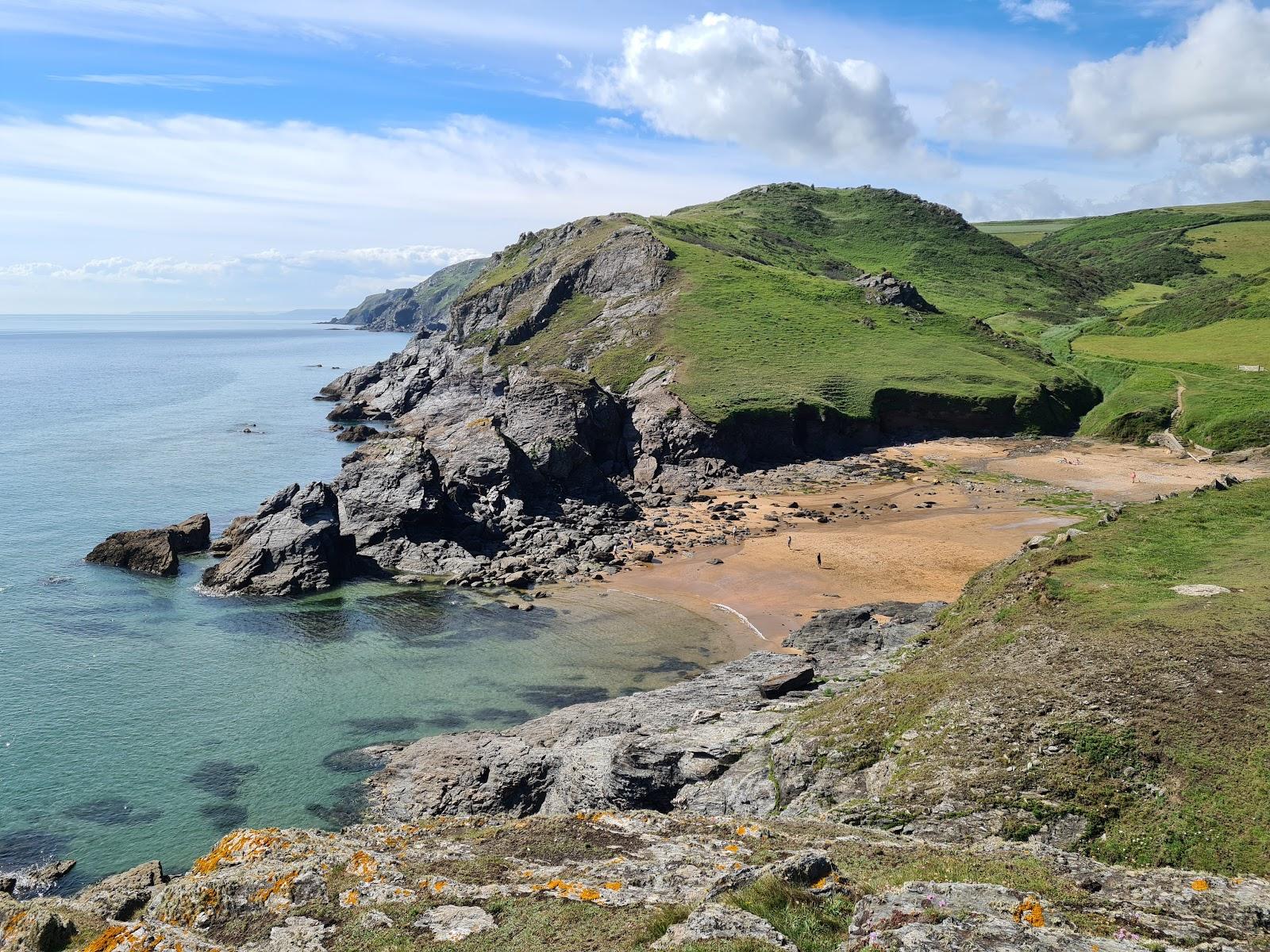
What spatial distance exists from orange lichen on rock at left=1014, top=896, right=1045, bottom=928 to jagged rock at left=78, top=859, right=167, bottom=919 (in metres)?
18.2

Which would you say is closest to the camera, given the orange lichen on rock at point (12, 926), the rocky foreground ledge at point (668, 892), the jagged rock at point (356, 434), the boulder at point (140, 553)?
the rocky foreground ledge at point (668, 892)

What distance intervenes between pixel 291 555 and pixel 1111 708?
51831 mm

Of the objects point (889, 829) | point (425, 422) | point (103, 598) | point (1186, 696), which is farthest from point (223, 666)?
point (425, 422)

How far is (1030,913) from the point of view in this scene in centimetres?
1117

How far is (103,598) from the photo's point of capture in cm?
5284

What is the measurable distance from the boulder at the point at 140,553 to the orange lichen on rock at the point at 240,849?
46981 millimetres

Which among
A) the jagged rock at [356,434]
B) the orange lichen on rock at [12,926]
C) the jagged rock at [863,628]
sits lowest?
the jagged rock at [863,628]

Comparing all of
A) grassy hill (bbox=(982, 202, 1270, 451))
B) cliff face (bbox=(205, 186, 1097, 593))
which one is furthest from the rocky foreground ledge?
grassy hill (bbox=(982, 202, 1270, 451))

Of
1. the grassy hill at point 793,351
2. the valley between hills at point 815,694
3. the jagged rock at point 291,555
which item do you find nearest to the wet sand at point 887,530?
the valley between hills at point 815,694

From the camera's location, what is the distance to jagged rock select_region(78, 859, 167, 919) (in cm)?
1784

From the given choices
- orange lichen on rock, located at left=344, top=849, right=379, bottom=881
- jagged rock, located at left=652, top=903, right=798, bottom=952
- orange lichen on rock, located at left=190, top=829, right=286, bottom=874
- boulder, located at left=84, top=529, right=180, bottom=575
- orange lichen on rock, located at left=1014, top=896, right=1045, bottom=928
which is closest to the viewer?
orange lichen on rock, located at left=1014, top=896, right=1045, bottom=928

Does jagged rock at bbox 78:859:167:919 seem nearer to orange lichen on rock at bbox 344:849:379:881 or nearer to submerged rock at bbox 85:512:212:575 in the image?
orange lichen on rock at bbox 344:849:379:881

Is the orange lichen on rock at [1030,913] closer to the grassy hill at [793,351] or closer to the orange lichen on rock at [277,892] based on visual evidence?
the orange lichen on rock at [277,892]

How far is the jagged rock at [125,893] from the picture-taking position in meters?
17.8
